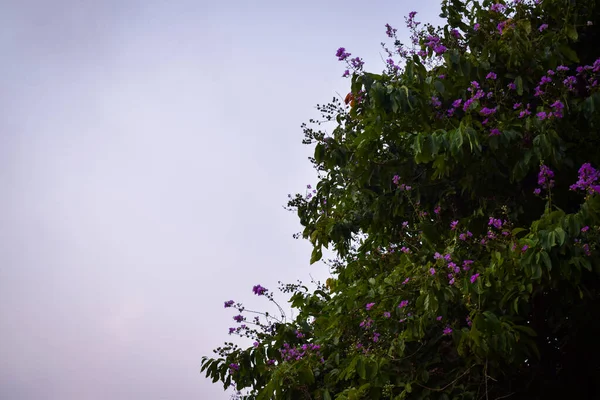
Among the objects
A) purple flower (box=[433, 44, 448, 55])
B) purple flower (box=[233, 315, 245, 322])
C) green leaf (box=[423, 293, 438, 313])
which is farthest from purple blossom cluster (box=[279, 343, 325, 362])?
purple flower (box=[433, 44, 448, 55])

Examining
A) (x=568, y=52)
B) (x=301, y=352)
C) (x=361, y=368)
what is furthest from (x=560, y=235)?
(x=301, y=352)

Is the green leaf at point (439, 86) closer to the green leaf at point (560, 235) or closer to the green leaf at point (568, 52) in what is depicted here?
the green leaf at point (568, 52)

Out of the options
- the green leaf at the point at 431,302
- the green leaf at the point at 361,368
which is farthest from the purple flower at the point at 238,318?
the green leaf at the point at 431,302

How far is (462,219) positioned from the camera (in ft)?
20.1

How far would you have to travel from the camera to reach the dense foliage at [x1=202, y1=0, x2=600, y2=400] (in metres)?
5.16

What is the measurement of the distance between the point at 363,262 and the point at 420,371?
A: 1.51 meters

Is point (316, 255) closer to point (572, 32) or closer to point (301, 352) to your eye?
point (301, 352)

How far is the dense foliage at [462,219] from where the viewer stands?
516cm

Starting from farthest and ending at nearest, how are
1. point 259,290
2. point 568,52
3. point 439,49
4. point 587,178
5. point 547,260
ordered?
point 259,290
point 439,49
point 568,52
point 587,178
point 547,260

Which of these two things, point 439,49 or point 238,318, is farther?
point 238,318

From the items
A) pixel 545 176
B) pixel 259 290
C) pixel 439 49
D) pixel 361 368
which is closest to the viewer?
pixel 361 368

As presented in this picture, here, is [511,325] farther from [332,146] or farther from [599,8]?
[599,8]

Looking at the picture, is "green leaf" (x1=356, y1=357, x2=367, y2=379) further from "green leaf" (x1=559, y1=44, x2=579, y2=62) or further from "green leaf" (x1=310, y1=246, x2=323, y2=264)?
"green leaf" (x1=559, y1=44, x2=579, y2=62)

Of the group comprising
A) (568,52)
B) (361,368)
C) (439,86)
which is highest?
(439,86)
